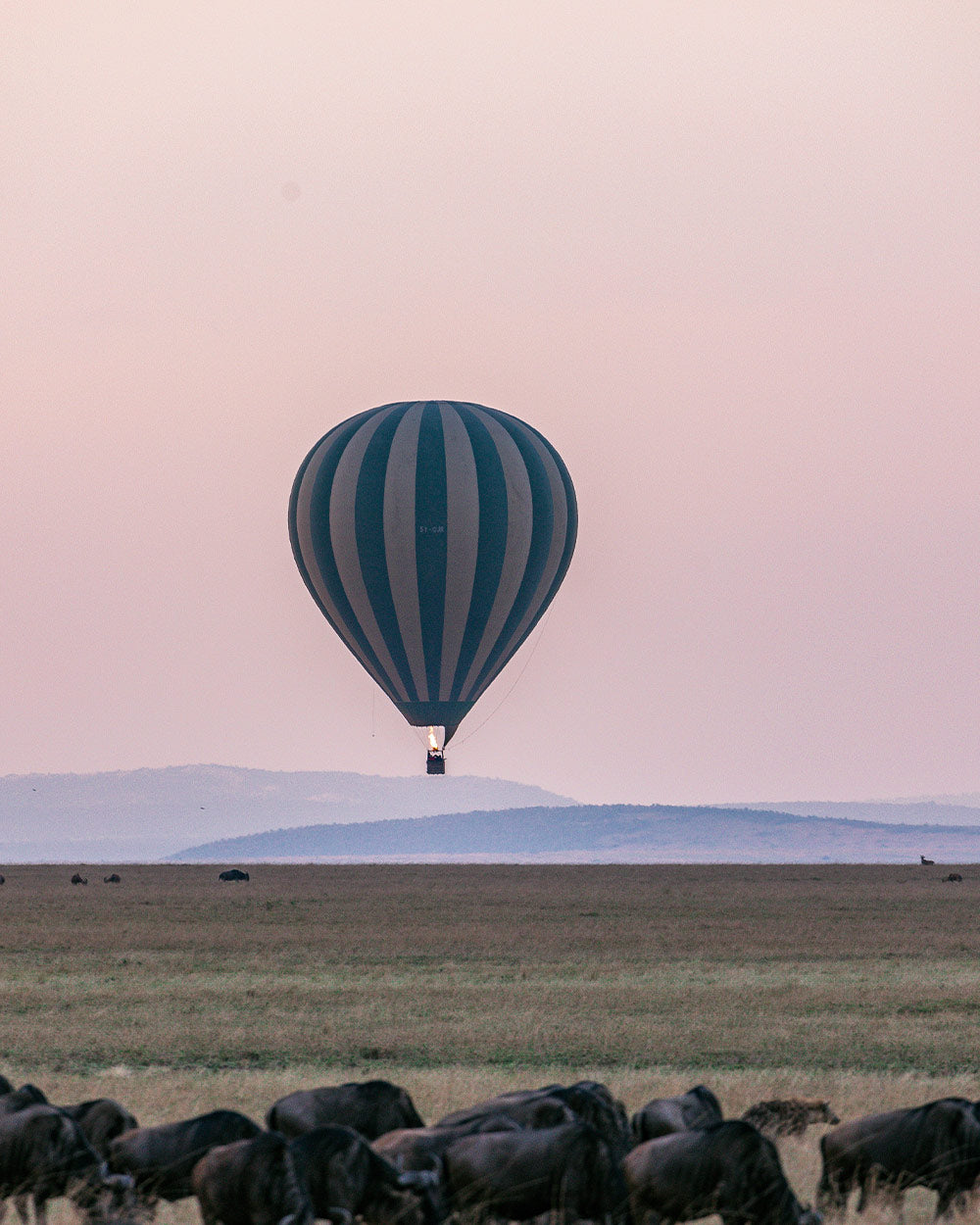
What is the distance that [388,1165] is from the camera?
12562 millimetres

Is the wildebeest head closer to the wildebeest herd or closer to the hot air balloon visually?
the wildebeest herd

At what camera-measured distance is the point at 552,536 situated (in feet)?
241

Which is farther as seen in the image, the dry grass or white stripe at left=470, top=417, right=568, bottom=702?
white stripe at left=470, top=417, right=568, bottom=702

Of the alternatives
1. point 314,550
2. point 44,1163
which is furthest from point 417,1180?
point 314,550

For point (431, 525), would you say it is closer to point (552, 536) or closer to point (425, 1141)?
point (552, 536)

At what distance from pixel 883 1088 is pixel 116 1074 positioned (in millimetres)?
9873

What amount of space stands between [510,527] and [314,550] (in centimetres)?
834

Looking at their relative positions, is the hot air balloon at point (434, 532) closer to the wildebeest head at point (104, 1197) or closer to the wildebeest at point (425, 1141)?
the wildebeest at point (425, 1141)

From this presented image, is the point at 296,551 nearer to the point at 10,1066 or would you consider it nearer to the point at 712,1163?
the point at 10,1066

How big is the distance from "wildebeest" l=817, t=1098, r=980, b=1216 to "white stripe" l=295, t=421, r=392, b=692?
61.4 m

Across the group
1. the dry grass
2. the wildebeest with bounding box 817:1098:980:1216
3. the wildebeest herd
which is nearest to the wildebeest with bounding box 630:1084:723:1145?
the wildebeest herd

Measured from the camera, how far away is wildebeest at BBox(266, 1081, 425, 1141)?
583 inches

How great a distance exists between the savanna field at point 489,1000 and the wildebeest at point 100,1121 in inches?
33.6

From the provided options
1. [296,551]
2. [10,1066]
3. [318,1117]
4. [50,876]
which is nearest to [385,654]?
[296,551]
